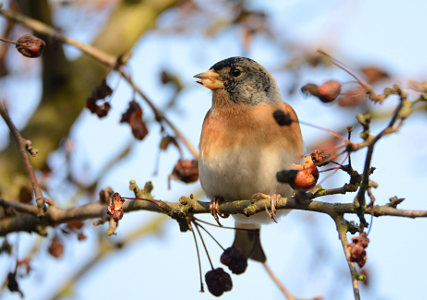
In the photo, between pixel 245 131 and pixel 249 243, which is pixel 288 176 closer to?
pixel 245 131

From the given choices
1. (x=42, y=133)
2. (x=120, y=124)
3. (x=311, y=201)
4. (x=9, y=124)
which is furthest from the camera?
(x=42, y=133)

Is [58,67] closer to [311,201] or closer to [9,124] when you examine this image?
[9,124]

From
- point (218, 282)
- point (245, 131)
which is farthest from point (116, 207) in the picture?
point (245, 131)

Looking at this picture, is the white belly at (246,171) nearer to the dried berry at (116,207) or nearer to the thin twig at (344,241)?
the dried berry at (116,207)

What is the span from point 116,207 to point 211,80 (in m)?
1.83

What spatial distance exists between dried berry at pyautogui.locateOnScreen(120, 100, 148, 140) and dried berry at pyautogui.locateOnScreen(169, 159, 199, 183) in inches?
13.7

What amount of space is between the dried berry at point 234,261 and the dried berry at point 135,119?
1.05 m

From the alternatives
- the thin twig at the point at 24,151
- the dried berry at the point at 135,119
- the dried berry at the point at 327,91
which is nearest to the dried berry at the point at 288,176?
the dried berry at the point at 327,91

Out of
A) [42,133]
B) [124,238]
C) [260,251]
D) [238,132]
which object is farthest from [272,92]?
[124,238]

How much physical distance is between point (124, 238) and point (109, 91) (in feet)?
12.0

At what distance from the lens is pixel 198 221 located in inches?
116

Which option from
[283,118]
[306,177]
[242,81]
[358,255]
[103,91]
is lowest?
[358,255]

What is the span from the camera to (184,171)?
3750mm

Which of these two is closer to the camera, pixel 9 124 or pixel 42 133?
pixel 9 124
